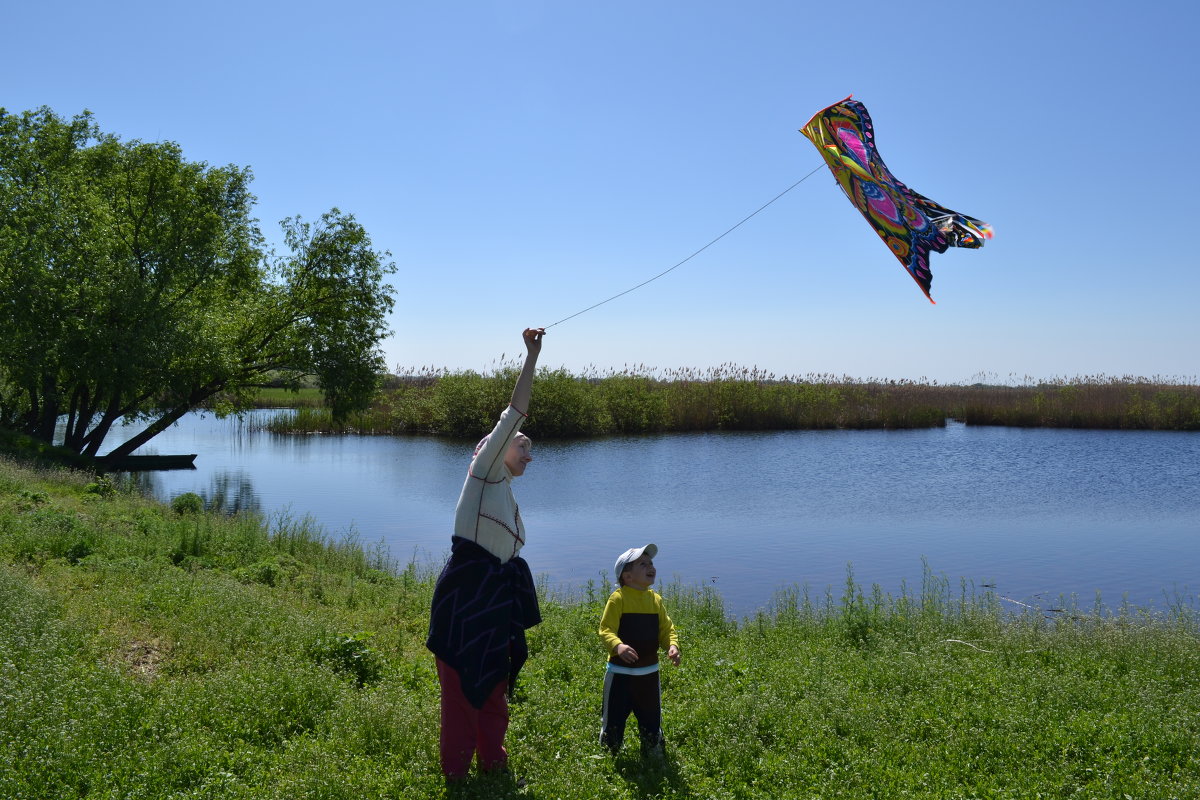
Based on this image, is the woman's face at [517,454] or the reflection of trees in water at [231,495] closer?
the woman's face at [517,454]

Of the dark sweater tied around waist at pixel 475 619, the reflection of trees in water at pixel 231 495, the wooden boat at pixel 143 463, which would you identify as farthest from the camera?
the wooden boat at pixel 143 463

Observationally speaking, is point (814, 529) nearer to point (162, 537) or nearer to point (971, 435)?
point (162, 537)

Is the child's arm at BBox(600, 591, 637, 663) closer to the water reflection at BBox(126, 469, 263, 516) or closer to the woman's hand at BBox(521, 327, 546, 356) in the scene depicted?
the woman's hand at BBox(521, 327, 546, 356)

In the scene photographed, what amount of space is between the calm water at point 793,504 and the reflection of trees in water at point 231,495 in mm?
163

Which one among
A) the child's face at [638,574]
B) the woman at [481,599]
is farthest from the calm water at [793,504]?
the woman at [481,599]

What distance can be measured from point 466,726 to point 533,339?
2195 mm

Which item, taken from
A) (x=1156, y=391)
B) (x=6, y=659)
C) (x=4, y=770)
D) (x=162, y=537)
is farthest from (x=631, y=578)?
(x=1156, y=391)

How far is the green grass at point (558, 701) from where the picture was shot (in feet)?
15.5

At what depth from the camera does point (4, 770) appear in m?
4.42

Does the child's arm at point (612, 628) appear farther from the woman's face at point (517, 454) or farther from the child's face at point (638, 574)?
the woman's face at point (517, 454)

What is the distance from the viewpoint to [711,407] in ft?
147

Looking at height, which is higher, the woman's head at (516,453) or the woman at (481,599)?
the woman's head at (516,453)

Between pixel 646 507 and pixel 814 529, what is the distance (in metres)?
4.63

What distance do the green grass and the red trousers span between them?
131mm
